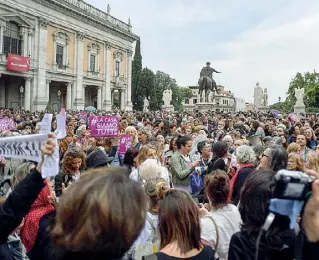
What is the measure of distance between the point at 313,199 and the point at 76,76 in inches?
1632

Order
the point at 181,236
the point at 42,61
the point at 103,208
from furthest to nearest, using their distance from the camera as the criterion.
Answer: the point at 42,61 < the point at 181,236 < the point at 103,208

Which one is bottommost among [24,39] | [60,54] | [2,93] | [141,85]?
[2,93]

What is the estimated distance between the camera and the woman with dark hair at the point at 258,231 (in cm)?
195

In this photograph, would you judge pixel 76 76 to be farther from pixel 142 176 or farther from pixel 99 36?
pixel 142 176

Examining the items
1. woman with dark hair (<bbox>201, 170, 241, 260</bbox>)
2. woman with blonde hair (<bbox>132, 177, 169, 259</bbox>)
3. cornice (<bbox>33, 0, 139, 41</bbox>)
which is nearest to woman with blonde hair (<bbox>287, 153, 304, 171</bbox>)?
woman with dark hair (<bbox>201, 170, 241, 260</bbox>)

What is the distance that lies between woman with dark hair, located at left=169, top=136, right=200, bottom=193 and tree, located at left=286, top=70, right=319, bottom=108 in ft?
227

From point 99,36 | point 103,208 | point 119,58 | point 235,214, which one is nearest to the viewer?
point 103,208

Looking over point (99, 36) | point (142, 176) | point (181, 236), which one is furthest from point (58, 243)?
point (99, 36)

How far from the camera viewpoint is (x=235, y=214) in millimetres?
3180

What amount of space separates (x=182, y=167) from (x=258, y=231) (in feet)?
12.9

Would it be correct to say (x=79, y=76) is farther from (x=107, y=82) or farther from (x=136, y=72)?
(x=136, y=72)

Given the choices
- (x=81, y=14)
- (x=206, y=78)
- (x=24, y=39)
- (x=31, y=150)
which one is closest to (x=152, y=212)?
(x=31, y=150)

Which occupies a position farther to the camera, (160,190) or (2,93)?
(2,93)

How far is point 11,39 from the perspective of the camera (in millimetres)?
33812
